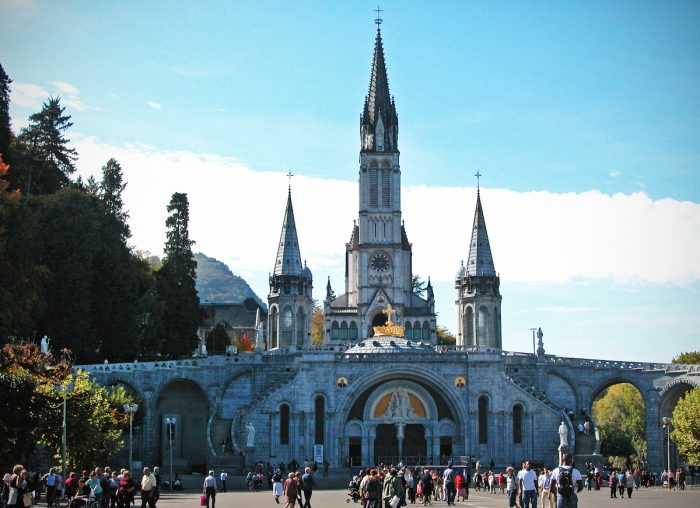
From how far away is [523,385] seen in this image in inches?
2773

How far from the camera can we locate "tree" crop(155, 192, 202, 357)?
247 ft

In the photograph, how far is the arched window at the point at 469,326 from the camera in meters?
90.0

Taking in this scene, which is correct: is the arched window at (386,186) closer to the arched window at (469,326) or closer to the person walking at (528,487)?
the arched window at (469,326)

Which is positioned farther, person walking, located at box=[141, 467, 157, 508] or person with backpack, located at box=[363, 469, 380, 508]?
person with backpack, located at box=[363, 469, 380, 508]

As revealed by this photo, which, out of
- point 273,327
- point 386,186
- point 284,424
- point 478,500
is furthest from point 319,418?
point 386,186

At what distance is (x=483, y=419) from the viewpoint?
6962cm

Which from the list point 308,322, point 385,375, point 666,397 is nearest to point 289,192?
point 308,322

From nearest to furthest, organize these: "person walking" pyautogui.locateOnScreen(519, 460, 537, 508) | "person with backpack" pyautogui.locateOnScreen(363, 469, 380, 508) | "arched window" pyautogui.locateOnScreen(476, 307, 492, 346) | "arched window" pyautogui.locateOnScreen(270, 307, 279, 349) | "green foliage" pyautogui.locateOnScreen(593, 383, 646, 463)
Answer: "person walking" pyautogui.locateOnScreen(519, 460, 537, 508) → "person with backpack" pyautogui.locateOnScreen(363, 469, 380, 508) → "green foliage" pyautogui.locateOnScreen(593, 383, 646, 463) → "arched window" pyautogui.locateOnScreen(476, 307, 492, 346) → "arched window" pyautogui.locateOnScreen(270, 307, 279, 349)

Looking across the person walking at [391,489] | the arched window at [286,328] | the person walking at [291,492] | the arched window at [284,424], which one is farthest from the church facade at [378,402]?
the person walking at [391,489]

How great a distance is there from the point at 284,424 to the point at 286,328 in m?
22.6

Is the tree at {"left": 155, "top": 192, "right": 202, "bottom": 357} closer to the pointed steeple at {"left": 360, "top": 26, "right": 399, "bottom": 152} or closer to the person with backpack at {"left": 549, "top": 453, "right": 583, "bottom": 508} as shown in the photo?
the pointed steeple at {"left": 360, "top": 26, "right": 399, "bottom": 152}

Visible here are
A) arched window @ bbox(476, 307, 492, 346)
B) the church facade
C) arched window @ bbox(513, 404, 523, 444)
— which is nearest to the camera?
the church facade

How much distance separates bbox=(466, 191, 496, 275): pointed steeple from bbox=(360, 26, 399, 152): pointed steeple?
48.5 ft

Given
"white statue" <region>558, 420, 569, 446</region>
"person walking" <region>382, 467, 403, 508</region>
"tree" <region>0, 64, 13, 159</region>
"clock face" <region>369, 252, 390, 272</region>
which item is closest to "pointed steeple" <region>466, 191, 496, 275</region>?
"clock face" <region>369, 252, 390, 272</region>
